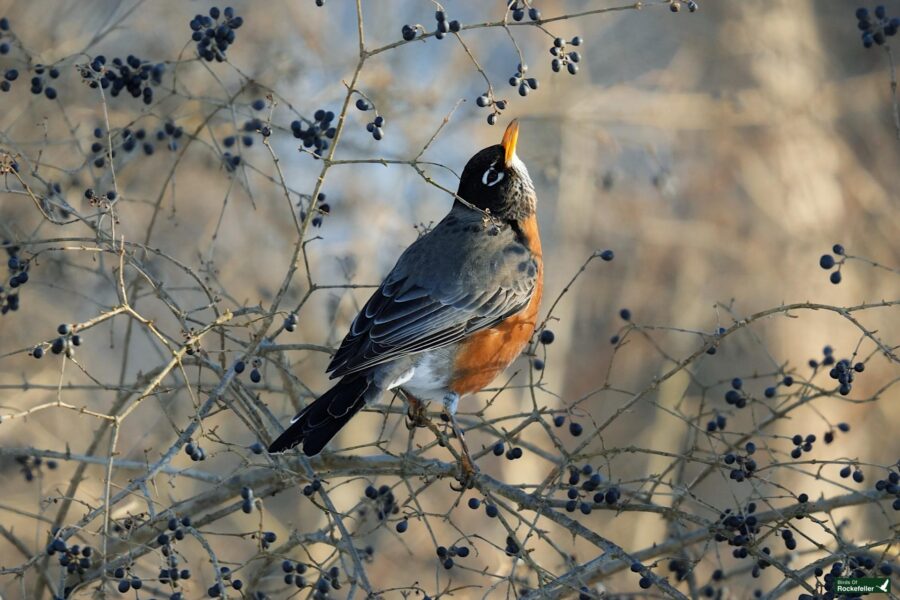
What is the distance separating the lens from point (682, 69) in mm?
8227

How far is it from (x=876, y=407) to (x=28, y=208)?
18.7ft

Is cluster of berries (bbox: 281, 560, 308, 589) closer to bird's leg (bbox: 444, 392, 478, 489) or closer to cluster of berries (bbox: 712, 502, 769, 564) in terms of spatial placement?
bird's leg (bbox: 444, 392, 478, 489)

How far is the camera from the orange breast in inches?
203

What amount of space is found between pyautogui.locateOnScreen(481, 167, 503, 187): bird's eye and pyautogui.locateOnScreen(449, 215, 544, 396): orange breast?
28.5 inches

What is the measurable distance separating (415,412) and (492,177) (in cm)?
135

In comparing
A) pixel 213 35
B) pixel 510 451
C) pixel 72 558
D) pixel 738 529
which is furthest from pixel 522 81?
pixel 72 558

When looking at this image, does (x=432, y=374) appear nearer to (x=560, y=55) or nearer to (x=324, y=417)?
(x=324, y=417)

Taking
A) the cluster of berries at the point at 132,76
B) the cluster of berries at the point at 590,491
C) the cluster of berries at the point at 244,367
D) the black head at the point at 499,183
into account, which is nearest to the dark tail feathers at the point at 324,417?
the cluster of berries at the point at 244,367

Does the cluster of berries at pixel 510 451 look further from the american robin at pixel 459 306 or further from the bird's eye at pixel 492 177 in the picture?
the bird's eye at pixel 492 177

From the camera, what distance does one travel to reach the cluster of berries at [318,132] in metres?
4.32

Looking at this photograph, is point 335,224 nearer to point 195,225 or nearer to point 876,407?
point 195,225

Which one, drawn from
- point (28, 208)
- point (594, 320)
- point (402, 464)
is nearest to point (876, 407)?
point (594, 320)

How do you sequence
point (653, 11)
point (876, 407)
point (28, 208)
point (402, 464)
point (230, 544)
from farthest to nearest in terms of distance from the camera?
point (653, 11) → point (230, 544) → point (876, 407) → point (28, 208) → point (402, 464)

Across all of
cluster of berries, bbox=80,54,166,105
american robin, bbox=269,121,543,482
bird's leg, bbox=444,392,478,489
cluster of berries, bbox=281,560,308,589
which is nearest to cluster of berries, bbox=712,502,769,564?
bird's leg, bbox=444,392,478,489
